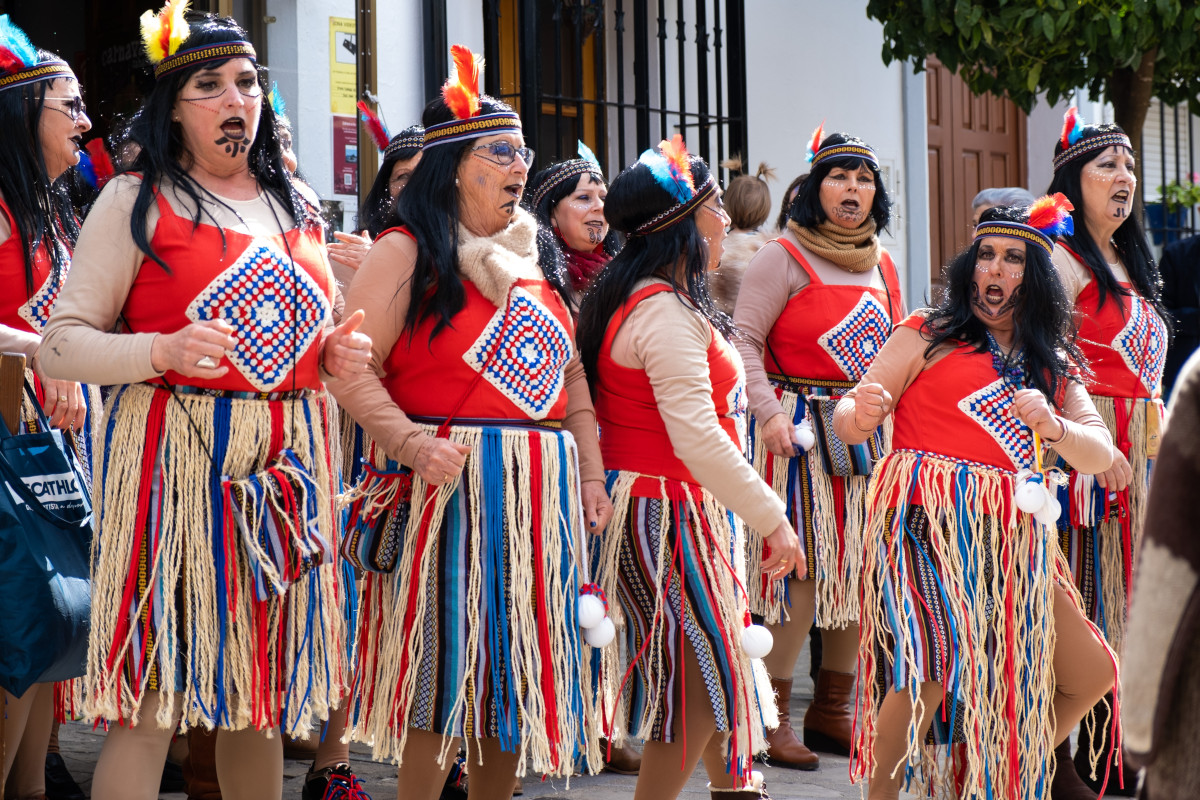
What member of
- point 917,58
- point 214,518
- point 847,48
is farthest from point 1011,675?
point 847,48

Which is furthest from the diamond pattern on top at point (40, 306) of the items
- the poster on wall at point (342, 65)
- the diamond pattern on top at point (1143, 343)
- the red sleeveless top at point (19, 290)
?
the diamond pattern on top at point (1143, 343)

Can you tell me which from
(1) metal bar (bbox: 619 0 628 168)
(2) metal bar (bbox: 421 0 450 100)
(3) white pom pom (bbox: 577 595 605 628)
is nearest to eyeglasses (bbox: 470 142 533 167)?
(3) white pom pom (bbox: 577 595 605 628)

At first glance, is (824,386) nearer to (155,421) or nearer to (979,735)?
(979,735)

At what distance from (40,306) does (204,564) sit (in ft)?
3.69

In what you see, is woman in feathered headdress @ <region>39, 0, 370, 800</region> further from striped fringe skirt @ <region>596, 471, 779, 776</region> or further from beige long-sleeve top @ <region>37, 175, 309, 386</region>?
striped fringe skirt @ <region>596, 471, 779, 776</region>

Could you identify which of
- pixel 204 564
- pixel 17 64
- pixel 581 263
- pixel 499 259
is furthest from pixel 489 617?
pixel 17 64

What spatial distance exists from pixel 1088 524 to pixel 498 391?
2036mm

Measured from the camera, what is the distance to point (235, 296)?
2.65m

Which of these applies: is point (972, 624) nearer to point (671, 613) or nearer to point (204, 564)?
point (671, 613)

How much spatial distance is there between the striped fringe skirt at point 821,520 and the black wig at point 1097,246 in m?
0.83

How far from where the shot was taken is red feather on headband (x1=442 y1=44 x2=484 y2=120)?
10.00 feet

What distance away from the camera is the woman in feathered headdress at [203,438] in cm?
260

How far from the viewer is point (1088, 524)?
13.5 ft

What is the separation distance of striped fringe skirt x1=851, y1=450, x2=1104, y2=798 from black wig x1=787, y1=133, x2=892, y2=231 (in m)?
1.38
